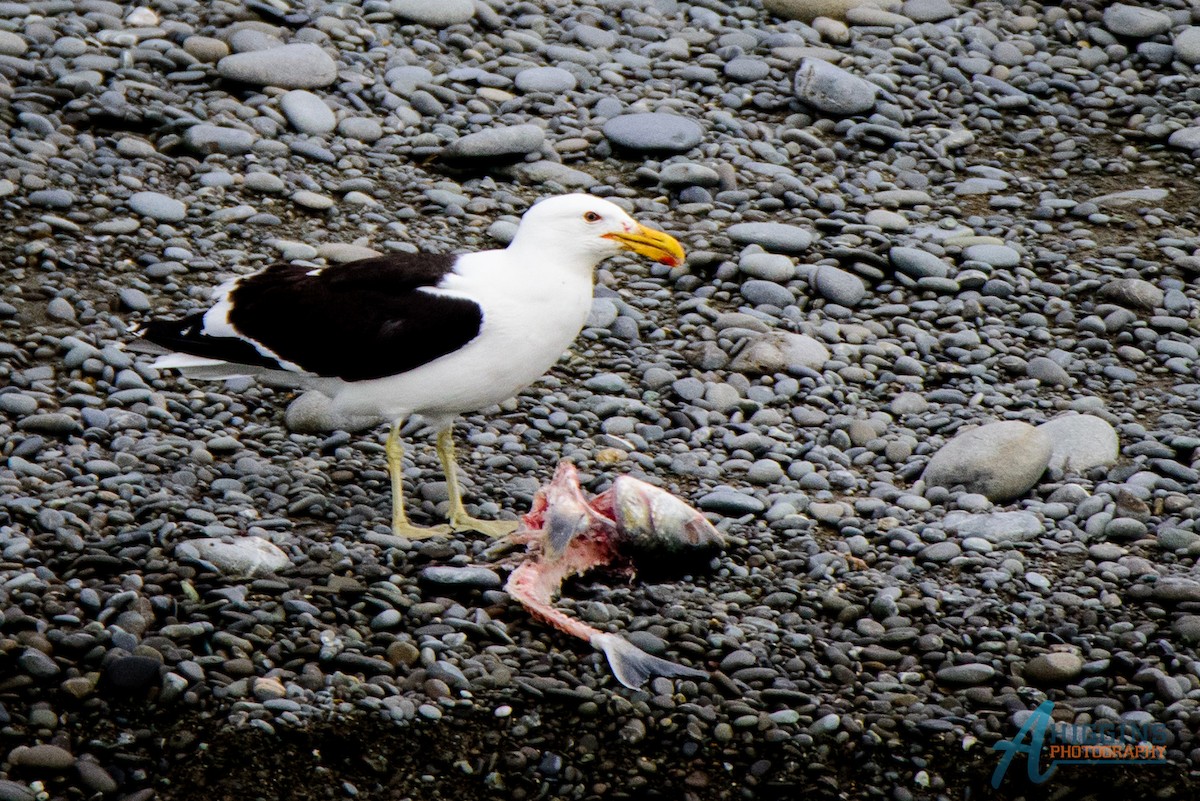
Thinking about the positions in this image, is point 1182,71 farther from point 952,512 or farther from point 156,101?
point 156,101

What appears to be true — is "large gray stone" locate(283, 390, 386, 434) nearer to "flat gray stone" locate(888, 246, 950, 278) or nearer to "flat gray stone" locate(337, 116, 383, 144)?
"flat gray stone" locate(337, 116, 383, 144)

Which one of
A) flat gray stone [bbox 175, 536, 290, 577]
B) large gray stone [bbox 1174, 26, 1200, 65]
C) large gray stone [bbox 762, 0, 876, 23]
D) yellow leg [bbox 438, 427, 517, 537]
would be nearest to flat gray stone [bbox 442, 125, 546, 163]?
large gray stone [bbox 762, 0, 876, 23]

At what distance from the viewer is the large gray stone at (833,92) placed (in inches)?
368

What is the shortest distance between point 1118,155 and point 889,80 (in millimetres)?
1500

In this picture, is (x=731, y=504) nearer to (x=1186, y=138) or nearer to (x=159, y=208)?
(x=159, y=208)

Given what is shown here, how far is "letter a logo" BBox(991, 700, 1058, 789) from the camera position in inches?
192

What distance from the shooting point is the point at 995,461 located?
6.26 meters

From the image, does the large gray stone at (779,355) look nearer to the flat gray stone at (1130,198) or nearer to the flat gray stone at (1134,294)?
the flat gray stone at (1134,294)

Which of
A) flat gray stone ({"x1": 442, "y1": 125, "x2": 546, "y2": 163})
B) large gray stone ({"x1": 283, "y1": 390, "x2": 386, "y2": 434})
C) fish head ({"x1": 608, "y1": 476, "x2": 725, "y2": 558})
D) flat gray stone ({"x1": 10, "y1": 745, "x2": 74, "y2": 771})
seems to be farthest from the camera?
flat gray stone ({"x1": 442, "y1": 125, "x2": 546, "y2": 163})

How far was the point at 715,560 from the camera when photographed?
572cm

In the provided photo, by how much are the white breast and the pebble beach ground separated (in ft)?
1.82

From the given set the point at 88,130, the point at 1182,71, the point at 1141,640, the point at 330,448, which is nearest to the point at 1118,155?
the point at 1182,71

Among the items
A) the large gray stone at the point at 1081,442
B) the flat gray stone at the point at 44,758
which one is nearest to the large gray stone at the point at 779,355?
the large gray stone at the point at 1081,442

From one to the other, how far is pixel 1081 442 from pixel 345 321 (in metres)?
3.18
